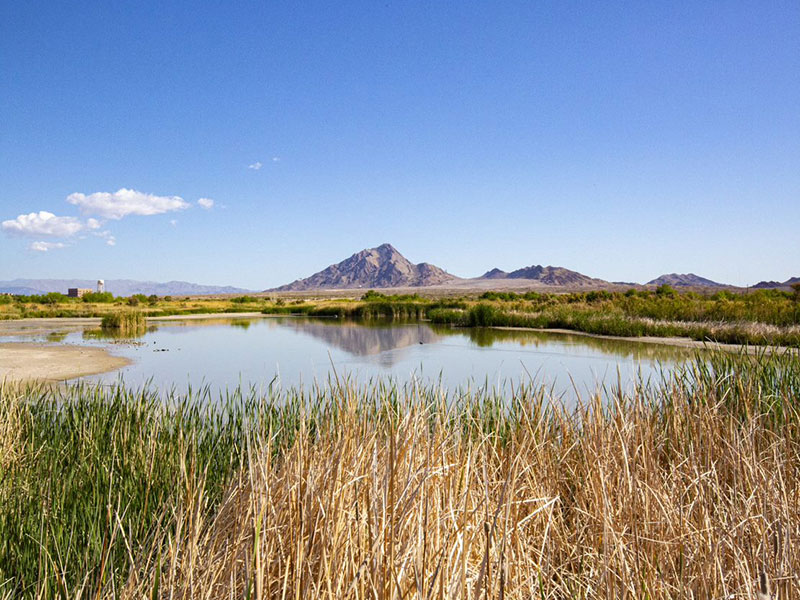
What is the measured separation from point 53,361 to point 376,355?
868 centimetres

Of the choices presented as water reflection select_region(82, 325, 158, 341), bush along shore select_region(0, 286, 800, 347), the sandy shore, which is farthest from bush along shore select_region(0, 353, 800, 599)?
water reflection select_region(82, 325, 158, 341)

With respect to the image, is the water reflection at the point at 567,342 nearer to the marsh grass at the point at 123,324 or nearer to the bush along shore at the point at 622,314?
the bush along shore at the point at 622,314

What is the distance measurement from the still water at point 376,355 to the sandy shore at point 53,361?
69 cm

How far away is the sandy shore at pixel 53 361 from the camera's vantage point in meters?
11.7

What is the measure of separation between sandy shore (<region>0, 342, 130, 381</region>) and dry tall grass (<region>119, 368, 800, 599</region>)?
9.97m

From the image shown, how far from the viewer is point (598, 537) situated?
310cm

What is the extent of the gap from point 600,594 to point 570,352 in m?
14.7

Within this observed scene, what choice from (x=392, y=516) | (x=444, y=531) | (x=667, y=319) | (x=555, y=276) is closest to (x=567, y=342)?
(x=667, y=319)

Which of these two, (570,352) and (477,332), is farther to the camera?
(477,332)

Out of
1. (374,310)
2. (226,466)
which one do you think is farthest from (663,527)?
(374,310)

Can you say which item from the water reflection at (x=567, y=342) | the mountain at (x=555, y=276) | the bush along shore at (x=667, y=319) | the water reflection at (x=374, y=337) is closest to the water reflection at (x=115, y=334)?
the water reflection at (x=374, y=337)

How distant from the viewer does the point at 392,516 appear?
1699mm

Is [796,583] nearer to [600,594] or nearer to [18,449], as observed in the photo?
[600,594]

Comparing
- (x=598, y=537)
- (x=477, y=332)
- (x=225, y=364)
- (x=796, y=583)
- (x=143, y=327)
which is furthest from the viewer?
(x=143, y=327)
